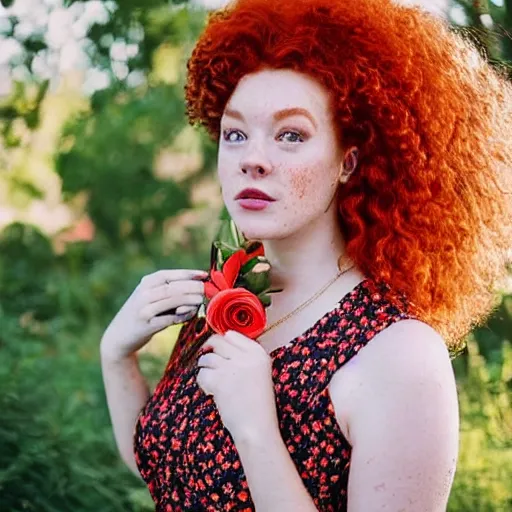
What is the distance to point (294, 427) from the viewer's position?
1.62 meters

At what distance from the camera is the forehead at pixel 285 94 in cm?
165

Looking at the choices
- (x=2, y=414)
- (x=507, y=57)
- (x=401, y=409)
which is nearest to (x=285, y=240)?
(x=401, y=409)

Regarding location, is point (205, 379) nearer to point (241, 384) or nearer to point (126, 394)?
point (241, 384)

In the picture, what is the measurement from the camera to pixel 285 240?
69.9 inches

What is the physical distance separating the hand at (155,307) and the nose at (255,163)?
0.82 feet

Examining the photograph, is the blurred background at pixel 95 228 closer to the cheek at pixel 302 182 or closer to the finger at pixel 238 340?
the cheek at pixel 302 182

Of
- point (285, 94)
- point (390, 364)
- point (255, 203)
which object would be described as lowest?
point (390, 364)

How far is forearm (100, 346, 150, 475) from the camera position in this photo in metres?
2.02

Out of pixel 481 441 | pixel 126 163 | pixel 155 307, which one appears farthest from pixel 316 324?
pixel 126 163

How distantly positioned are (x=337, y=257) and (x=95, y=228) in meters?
4.35

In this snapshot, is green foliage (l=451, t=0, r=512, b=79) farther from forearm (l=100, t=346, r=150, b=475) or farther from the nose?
forearm (l=100, t=346, r=150, b=475)

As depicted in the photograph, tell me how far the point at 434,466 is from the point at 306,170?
53 cm

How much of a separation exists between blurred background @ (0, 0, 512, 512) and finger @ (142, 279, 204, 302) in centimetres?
58

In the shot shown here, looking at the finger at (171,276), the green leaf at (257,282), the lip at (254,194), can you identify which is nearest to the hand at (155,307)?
the finger at (171,276)
